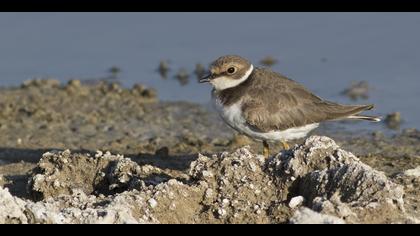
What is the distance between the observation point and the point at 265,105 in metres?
9.05

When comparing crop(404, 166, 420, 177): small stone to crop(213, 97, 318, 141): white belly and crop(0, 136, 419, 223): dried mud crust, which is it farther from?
crop(213, 97, 318, 141): white belly

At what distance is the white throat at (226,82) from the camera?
9336mm

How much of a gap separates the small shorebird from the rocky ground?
641 millimetres

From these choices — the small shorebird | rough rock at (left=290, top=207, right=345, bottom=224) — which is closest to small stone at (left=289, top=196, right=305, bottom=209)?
rough rock at (left=290, top=207, right=345, bottom=224)

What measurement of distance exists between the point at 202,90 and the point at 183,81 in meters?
0.41

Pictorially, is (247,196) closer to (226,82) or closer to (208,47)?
(226,82)

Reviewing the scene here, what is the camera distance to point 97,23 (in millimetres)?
14938

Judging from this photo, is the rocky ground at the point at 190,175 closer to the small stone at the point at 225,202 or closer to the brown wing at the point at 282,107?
the small stone at the point at 225,202

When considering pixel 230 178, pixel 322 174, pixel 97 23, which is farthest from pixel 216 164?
pixel 97 23

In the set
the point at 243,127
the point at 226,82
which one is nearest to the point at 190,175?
the point at 243,127

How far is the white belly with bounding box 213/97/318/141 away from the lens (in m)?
8.97

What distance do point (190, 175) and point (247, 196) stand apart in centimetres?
51
